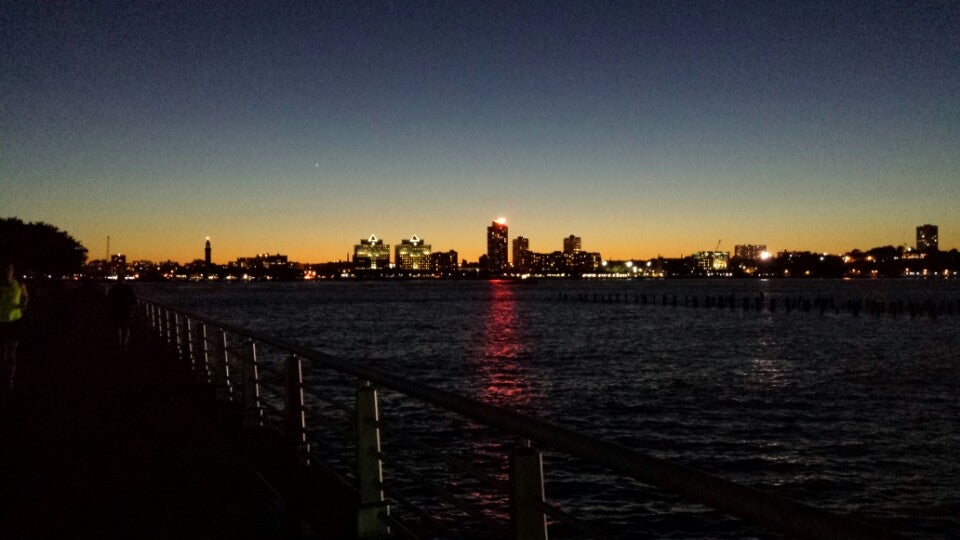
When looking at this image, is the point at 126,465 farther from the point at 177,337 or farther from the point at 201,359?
the point at 177,337

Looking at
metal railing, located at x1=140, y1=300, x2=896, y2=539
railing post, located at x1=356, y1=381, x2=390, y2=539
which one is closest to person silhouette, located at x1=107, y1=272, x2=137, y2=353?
metal railing, located at x1=140, y1=300, x2=896, y2=539

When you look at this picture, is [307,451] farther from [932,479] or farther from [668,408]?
[668,408]

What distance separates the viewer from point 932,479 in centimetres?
1551

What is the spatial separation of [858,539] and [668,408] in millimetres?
22953

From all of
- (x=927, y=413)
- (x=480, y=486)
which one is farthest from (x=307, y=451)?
(x=927, y=413)

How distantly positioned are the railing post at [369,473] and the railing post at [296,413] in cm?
192

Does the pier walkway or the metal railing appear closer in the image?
the metal railing

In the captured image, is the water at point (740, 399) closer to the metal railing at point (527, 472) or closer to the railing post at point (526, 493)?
the metal railing at point (527, 472)

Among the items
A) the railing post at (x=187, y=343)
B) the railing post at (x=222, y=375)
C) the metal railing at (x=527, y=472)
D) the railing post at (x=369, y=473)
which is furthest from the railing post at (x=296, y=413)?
the railing post at (x=187, y=343)

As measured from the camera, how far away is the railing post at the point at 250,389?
947cm

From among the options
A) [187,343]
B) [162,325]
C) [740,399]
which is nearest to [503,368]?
[740,399]

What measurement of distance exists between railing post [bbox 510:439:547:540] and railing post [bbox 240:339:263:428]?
6569 mm

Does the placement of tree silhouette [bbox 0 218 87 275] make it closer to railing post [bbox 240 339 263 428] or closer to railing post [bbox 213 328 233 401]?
railing post [bbox 213 328 233 401]

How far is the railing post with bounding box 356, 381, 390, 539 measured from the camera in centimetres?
529
